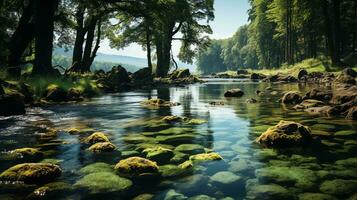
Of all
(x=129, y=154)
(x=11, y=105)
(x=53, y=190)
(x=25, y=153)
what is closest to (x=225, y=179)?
(x=129, y=154)

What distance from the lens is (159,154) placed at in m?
9.52

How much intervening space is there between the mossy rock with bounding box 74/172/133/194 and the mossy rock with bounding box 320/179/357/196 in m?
3.80

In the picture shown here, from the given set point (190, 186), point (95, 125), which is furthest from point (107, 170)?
point (95, 125)

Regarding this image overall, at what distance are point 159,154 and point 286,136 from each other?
372cm

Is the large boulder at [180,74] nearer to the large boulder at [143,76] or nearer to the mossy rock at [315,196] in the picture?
the large boulder at [143,76]

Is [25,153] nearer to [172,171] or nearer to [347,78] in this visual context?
[172,171]

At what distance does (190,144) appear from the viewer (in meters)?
10.9

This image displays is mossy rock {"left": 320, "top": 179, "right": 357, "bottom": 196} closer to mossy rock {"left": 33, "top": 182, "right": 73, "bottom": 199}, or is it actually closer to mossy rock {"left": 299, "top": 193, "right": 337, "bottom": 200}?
mossy rock {"left": 299, "top": 193, "right": 337, "bottom": 200}

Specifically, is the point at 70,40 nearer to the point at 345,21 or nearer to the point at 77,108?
the point at 77,108

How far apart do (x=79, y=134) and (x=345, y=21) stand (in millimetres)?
57840

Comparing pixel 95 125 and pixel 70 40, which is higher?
pixel 70 40

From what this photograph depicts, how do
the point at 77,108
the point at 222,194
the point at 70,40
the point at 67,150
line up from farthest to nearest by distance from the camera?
the point at 70,40 → the point at 77,108 → the point at 67,150 → the point at 222,194

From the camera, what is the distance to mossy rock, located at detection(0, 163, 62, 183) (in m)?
7.42

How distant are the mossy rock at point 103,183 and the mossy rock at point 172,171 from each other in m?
0.91
